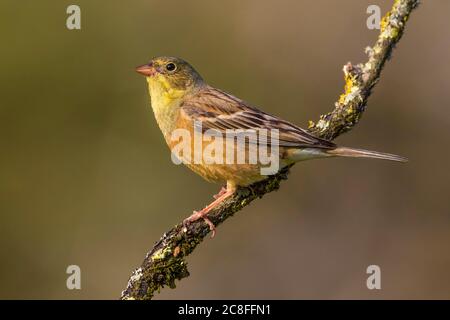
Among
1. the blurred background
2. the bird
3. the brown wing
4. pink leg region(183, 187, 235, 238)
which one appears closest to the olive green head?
the bird

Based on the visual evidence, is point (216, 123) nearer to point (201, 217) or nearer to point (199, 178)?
point (201, 217)

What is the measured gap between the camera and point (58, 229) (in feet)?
37.4

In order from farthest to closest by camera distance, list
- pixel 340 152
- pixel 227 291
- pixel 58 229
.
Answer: pixel 58 229, pixel 227 291, pixel 340 152

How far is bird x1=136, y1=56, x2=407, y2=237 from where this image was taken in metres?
7.02

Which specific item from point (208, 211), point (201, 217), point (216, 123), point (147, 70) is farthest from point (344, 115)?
point (147, 70)

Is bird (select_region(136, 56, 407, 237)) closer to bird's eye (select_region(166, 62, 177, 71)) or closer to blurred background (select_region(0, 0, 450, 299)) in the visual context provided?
bird's eye (select_region(166, 62, 177, 71))

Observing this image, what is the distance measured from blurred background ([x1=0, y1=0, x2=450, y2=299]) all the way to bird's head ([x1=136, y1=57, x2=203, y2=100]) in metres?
3.50

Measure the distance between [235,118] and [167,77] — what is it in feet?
3.16

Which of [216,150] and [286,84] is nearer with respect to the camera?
[216,150]

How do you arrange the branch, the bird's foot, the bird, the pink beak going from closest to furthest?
the branch < the bird's foot < the bird < the pink beak

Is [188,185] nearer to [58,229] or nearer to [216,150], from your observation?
[58,229]

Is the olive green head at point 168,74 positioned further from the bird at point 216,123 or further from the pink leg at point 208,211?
the pink leg at point 208,211

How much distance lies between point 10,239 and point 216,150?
5.37 m
